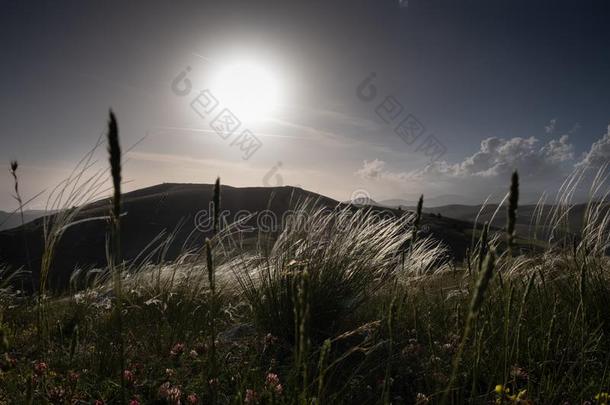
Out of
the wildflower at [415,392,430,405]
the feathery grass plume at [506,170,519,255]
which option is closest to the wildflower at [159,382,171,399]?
the wildflower at [415,392,430,405]

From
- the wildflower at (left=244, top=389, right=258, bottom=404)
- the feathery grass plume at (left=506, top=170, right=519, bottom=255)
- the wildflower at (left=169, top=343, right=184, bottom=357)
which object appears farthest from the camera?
the wildflower at (left=169, top=343, right=184, bottom=357)

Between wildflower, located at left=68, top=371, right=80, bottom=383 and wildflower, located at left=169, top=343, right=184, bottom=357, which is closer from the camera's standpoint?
wildflower, located at left=68, top=371, right=80, bottom=383

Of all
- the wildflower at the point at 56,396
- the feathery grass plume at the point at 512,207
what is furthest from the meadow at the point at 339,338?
the feathery grass plume at the point at 512,207

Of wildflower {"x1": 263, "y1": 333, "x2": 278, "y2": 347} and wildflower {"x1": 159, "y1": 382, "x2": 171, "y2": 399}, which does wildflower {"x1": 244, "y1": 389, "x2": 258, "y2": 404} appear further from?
wildflower {"x1": 263, "y1": 333, "x2": 278, "y2": 347}

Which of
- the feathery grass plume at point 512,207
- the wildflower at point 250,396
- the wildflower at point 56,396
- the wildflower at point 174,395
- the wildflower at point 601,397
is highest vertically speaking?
the feathery grass plume at point 512,207

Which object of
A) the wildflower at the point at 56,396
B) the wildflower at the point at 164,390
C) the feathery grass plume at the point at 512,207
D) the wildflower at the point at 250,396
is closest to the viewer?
the feathery grass plume at the point at 512,207

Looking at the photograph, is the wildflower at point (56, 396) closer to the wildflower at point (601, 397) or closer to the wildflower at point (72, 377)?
the wildflower at point (72, 377)

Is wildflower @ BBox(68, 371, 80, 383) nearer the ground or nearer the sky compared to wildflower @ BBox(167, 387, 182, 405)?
nearer the sky

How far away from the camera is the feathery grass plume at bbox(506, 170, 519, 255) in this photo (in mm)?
1147

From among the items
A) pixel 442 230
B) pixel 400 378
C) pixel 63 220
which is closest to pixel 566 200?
pixel 400 378

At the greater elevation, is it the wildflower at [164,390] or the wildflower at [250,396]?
the wildflower at [250,396]

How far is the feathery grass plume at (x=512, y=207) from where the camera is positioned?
1147 mm

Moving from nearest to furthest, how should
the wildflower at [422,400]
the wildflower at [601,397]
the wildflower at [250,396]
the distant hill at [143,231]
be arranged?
1. the wildflower at [601,397]
2. the wildflower at [422,400]
3. the wildflower at [250,396]
4. the distant hill at [143,231]

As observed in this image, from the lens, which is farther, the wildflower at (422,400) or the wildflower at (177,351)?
the wildflower at (177,351)
